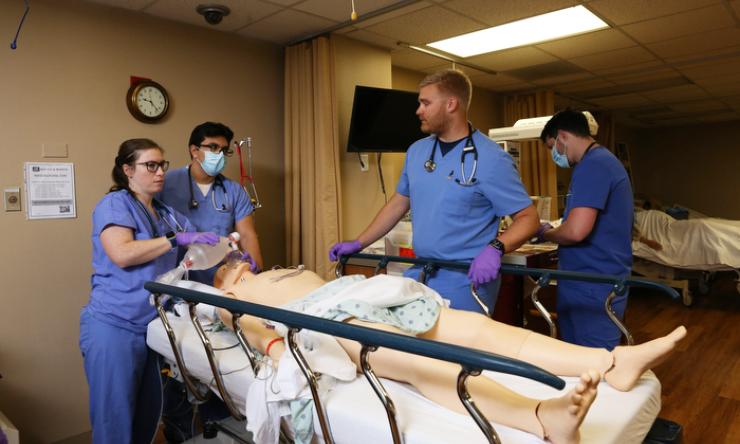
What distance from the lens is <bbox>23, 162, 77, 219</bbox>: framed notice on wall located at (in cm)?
228

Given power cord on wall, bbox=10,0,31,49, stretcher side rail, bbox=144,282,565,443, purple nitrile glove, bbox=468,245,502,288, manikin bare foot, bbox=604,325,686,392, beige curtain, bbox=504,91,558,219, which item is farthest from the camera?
beige curtain, bbox=504,91,558,219

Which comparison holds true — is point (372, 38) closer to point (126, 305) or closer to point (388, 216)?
point (388, 216)

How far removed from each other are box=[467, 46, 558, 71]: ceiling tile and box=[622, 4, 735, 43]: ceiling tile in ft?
2.14

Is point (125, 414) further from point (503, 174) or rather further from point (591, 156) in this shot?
point (591, 156)

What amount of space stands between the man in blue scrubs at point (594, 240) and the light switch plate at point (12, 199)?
7.55 feet

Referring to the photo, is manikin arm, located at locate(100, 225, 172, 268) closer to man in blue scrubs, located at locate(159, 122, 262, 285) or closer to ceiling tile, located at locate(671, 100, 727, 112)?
man in blue scrubs, located at locate(159, 122, 262, 285)

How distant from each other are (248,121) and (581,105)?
14.7ft

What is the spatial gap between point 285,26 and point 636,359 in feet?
8.40

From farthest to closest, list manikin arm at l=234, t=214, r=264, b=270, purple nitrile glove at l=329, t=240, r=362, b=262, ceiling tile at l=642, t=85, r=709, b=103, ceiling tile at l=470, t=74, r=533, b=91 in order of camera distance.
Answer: ceiling tile at l=642, t=85, r=709, b=103
ceiling tile at l=470, t=74, r=533, b=91
manikin arm at l=234, t=214, r=264, b=270
purple nitrile glove at l=329, t=240, r=362, b=262

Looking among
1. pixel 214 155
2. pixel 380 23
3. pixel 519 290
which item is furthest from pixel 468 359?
pixel 380 23

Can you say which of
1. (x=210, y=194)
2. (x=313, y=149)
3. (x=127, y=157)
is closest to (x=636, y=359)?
(x=127, y=157)

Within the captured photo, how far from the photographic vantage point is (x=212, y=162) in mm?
2246

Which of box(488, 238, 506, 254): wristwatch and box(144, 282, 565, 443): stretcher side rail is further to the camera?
box(488, 238, 506, 254): wristwatch

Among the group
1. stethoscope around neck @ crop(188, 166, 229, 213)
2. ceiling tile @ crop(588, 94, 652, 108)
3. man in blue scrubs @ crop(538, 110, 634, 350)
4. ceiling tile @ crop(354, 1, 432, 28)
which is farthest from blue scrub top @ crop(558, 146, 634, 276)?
ceiling tile @ crop(588, 94, 652, 108)
